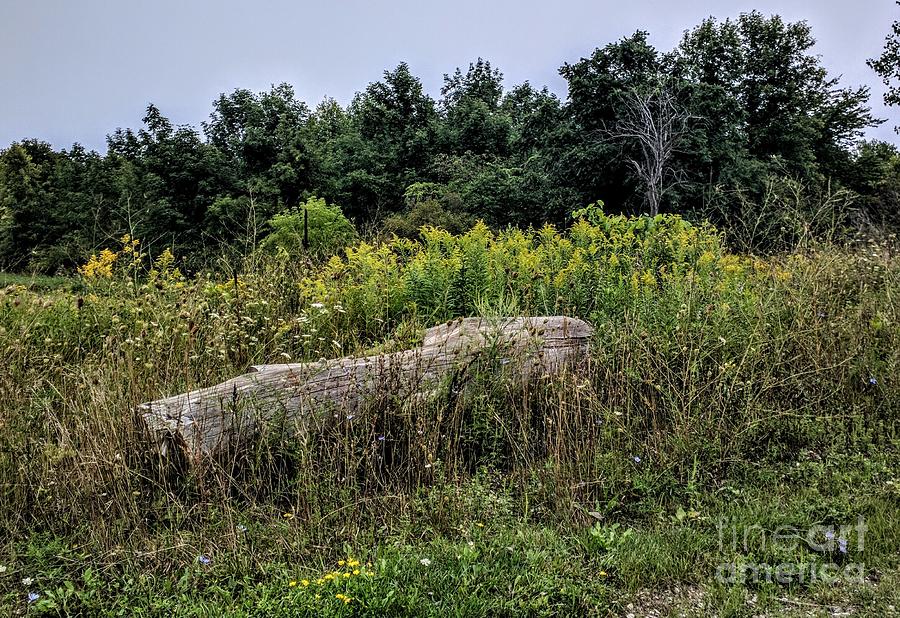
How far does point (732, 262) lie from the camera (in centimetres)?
595

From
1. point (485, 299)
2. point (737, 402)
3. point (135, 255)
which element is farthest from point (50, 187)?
point (737, 402)

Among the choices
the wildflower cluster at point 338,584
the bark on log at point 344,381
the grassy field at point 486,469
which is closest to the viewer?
the wildflower cluster at point 338,584

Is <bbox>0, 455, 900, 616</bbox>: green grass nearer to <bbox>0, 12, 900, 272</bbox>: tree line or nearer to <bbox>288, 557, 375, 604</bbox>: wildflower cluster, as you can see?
<bbox>288, 557, 375, 604</bbox>: wildflower cluster

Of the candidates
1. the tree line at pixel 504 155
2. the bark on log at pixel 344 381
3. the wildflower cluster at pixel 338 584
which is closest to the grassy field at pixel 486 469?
the wildflower cluster at pixel 338 584

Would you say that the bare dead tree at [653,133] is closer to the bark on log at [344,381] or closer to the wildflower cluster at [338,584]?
the bark on log at [344,381]

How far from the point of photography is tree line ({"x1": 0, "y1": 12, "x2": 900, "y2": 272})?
1603cm

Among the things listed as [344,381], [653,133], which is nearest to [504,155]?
[653,133]

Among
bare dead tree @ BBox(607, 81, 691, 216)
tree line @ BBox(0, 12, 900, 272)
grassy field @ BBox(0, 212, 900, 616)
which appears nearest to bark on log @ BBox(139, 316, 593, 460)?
grassy field @ BBox(0, 212, 900, 616)

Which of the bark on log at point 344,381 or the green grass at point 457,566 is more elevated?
the bark on log at point 344,381

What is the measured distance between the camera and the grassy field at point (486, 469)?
2547 mm

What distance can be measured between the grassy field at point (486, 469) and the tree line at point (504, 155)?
31.9ft

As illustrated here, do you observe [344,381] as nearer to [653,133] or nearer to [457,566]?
[457,566]

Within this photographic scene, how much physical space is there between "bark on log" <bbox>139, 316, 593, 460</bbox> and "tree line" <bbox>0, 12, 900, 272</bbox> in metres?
10.0

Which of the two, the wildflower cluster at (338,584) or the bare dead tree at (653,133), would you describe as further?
the bare dead tree at (653,133)
